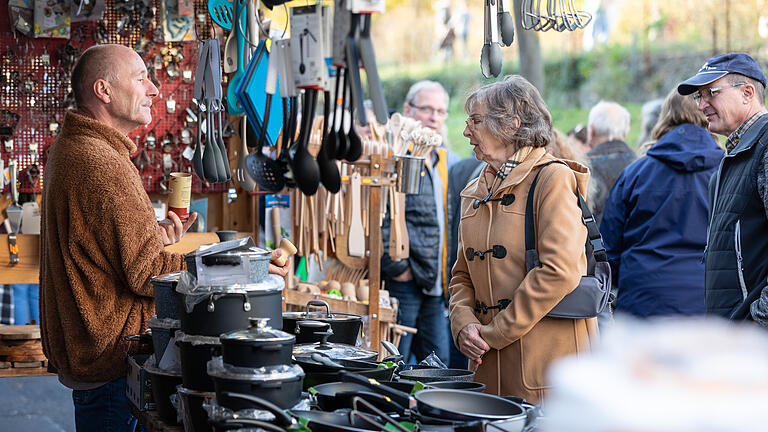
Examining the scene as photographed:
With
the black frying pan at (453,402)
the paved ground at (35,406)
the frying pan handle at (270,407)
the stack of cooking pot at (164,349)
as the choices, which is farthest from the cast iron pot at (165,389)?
the paved ground at (35,406)

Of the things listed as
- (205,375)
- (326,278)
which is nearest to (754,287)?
(205,375)

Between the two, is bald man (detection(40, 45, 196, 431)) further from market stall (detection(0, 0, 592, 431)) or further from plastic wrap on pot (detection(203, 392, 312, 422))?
plastic wrap on pot (detection(203, 392, 312, 422))

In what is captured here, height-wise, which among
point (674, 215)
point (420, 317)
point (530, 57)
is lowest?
point (420, 317)

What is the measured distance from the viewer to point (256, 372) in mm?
1955

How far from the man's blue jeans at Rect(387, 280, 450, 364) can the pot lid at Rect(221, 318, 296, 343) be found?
300cm

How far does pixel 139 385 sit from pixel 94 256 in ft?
1.50

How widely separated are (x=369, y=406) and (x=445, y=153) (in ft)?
11.3

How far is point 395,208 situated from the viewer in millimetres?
4777

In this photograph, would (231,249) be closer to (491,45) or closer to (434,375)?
(434,375)

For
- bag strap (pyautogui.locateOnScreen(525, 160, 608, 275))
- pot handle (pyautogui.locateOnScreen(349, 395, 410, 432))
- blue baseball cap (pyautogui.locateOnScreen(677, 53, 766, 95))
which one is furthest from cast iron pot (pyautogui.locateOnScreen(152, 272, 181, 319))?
blue baseball cap (pyautogui.locateOnScreen(677, 53, 766, 95))

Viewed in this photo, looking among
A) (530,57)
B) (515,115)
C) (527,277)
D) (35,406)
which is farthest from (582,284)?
(530,57)

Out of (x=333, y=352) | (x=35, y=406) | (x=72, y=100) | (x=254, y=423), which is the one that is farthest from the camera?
(x=35, y=406)

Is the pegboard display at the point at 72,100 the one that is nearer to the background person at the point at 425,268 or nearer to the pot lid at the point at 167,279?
the background person at the point at 425,268

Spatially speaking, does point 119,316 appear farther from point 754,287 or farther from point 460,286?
point 754,287
